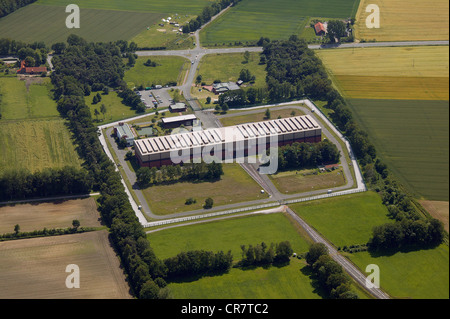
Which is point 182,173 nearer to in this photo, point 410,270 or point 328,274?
point 328,274

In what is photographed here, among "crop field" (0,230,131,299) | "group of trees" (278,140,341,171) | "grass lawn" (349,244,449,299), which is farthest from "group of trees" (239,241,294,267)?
"group of trees" (278,140,341,171)

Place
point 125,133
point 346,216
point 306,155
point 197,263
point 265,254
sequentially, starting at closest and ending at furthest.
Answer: point 197,263
point 265,254
point 346,216
point 306,155
point 125,133

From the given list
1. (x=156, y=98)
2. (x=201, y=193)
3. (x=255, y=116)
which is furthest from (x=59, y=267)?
(x=156, y=98)

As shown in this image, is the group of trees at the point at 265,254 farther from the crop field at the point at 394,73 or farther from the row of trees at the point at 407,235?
the crop field at the point at 394,73

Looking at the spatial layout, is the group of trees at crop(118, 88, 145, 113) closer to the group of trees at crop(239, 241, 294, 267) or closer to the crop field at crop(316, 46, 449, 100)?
the crop field at crop(316, 46, 449, 100)

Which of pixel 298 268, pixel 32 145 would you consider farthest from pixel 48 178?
pixel 298 268

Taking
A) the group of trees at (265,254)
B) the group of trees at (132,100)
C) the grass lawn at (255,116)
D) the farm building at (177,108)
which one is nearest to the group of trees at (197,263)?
the group of trees at (265,254)
